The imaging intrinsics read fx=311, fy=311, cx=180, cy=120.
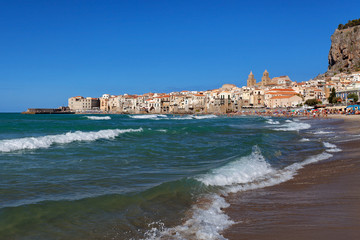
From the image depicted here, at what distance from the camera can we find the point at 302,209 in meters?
5.06

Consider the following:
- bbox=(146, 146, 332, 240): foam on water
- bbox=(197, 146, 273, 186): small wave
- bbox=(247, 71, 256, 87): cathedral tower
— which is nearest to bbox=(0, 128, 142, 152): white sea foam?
bbox=(197, 146, 273, 186): small wave

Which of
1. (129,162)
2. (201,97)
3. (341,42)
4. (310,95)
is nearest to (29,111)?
(201,97)

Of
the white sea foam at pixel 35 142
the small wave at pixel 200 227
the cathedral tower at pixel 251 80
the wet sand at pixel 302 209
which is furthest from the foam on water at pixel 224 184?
the cathedral tower at pixel 251 80

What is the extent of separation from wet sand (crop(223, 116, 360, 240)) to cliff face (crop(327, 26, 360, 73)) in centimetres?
11387

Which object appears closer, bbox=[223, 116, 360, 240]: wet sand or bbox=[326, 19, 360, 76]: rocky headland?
bbox=[223, 116, 360, 240]: wet sand

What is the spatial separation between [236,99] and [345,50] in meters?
42.9

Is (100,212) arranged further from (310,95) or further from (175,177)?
(310,95)

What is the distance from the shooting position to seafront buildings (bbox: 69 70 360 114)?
93188mm

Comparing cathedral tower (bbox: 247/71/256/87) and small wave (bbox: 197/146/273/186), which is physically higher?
cathedral tower (bbox: 247/71/256/87)

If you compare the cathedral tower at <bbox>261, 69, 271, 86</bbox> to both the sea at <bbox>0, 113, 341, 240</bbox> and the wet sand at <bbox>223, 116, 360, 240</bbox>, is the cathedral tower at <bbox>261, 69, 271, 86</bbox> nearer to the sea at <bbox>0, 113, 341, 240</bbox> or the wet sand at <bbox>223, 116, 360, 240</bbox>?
the sea at <bbox>0, 113, 341, 240</bbox>

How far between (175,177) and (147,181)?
80cm

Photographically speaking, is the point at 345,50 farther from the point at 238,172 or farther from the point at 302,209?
the point at 302,209

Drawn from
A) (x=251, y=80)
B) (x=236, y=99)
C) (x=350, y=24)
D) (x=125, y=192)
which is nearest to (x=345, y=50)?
(x=350, y=24)

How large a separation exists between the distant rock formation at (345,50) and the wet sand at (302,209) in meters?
114
